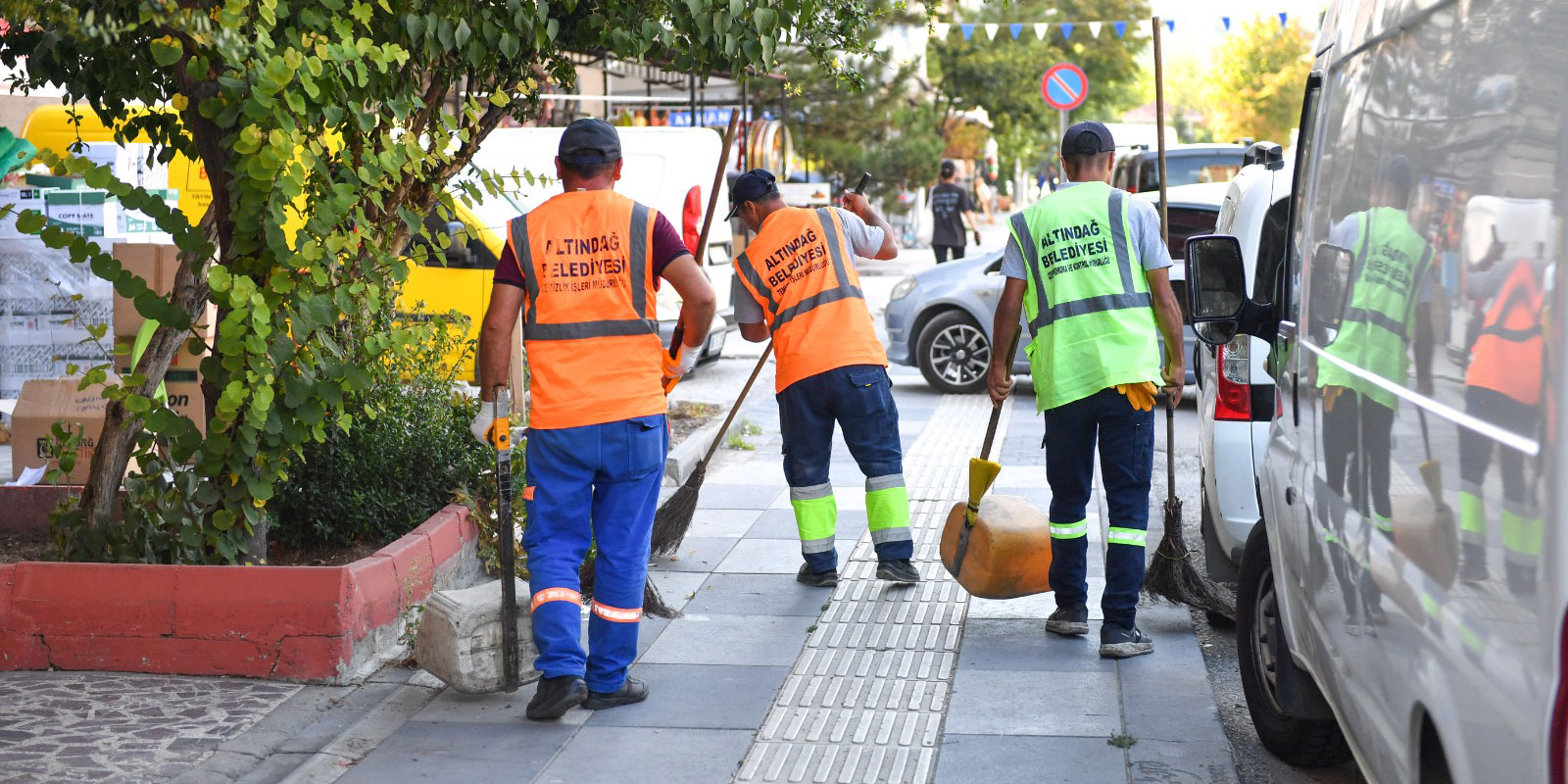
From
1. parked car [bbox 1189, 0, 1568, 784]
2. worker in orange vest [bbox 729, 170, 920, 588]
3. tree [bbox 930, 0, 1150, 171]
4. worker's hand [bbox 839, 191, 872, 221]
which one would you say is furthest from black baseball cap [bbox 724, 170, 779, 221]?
tree [bbox 930, 0, 1150, 171]

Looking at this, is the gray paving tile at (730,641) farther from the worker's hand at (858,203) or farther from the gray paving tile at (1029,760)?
the worker's hand at (858,203)

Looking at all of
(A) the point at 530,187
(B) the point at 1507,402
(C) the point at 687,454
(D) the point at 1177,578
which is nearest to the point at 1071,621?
(D) the point at 1177,578

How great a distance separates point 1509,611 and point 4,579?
15.0 ft

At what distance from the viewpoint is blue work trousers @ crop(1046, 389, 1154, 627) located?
529 cm

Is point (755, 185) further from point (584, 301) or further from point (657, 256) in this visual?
point (584, 301)

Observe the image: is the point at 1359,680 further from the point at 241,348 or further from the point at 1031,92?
the point at 1031,92

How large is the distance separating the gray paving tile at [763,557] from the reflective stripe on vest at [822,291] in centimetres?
114

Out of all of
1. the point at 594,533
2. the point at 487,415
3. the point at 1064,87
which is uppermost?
the point at 1064,87

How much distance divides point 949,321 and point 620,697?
785cm

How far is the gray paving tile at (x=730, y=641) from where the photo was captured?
542 cm

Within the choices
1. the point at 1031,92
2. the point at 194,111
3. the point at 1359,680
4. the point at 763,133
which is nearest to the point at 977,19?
the point at 1031,92

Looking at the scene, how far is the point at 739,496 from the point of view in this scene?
869 cm

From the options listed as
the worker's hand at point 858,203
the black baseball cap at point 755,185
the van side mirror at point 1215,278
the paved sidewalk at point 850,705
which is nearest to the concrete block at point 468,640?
the paved sidewalk at point 850,705

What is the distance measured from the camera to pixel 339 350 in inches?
A: 207
